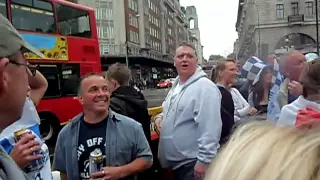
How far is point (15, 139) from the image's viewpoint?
2.51 m

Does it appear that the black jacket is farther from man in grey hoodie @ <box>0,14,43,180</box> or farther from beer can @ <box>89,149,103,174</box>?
man in grey hoodie @ <box>0,14,43,180</box>

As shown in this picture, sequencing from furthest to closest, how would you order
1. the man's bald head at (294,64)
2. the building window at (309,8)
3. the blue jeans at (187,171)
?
the building window at (309,8), the man's bald head at (294,64), the blue jeans at (187,171)

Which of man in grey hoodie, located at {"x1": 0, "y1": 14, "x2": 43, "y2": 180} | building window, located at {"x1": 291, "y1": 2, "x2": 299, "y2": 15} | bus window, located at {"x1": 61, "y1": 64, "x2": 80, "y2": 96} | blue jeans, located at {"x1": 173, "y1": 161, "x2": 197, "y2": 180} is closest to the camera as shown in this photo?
man in grey hoodie, located at {"x1": 0, "y1": 14, "x2": 43, "y2": 180}

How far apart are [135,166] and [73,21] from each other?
11.4 meters

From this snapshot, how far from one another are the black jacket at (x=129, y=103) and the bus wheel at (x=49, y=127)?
8.51m

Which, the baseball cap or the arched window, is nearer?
the baseball cap

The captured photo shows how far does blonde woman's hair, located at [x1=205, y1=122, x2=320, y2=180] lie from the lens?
0.88 meters

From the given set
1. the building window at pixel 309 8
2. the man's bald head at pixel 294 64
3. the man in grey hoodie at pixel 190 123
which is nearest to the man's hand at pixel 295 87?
the man's bald head at pixel 294 64

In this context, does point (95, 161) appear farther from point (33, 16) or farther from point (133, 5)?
point (133, 5)

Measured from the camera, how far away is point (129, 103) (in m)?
4.51

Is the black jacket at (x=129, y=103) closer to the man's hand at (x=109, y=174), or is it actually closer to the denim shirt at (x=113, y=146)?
the denim shirt at (x=113, y=146)

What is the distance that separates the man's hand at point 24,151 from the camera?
2.39m

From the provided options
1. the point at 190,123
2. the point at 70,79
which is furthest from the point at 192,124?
the point at 70,79

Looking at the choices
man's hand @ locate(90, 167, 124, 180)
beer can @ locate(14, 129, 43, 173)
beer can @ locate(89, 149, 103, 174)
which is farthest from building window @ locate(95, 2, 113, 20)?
beer can @ locate(14, 129, 43, 173)
